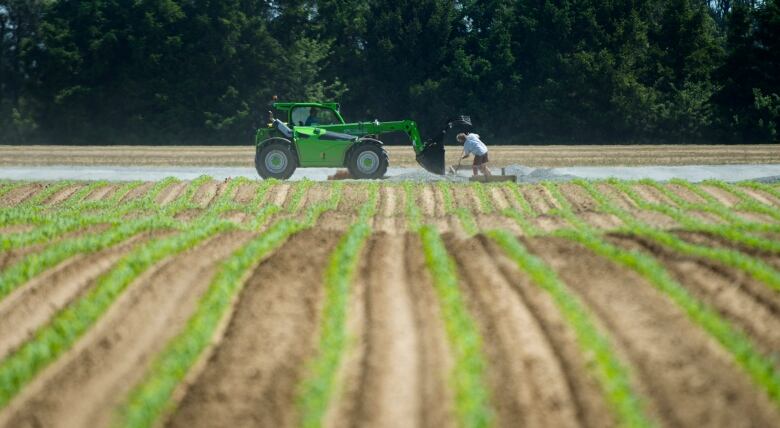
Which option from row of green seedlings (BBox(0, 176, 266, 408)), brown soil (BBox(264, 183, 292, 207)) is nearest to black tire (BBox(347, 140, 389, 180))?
brown soil (BBox(264, 183, 292, 207))

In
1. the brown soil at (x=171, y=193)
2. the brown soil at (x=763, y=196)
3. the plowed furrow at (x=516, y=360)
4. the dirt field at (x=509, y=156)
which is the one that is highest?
the plowed furrow at (x=516, y=360)

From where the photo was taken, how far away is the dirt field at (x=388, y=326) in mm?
7391

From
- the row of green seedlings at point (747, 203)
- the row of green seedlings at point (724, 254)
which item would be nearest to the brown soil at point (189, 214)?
the row of green seedlings at point (724, 254)

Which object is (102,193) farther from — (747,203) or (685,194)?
(747,203)

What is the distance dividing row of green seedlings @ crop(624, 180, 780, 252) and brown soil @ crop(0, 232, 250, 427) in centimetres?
663

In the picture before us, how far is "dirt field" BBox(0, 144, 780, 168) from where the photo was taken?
31703 mm

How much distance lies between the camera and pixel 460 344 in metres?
8.37

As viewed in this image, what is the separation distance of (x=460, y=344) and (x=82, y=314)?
3.82m

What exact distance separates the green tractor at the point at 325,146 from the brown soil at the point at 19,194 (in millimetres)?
5211

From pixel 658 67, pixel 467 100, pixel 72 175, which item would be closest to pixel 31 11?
pixel 467 100

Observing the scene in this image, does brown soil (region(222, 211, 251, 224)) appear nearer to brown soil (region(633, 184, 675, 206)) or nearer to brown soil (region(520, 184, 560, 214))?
brown soil (region(520, 184, 560, 214))

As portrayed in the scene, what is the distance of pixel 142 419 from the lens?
7.20m

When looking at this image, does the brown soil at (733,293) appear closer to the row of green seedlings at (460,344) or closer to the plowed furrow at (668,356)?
the plowed furrow at (668,356)

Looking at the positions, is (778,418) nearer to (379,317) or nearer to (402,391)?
(402,391)
